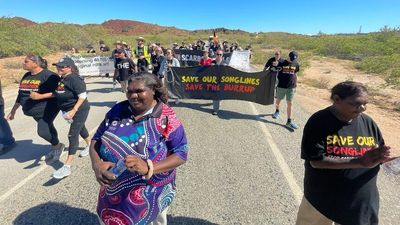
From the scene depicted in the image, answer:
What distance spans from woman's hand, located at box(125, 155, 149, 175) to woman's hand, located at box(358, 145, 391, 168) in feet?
4.84

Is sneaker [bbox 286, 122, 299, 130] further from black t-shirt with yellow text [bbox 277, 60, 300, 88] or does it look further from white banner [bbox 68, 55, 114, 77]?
white banner [bbox 68, 55, 114, 77]

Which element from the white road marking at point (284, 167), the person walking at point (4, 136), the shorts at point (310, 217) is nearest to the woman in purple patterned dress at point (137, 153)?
the shorts at point (310, 217)

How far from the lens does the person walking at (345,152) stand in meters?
2.22

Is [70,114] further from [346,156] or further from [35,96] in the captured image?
[346,156]

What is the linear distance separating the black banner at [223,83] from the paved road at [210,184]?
1.76 metres

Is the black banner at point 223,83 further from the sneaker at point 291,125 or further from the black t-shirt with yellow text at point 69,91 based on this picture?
the black t-shirt with yellow text at point 69,91

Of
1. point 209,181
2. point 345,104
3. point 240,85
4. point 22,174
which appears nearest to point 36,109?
point 22,174

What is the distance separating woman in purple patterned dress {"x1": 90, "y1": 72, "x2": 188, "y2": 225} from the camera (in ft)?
6.82

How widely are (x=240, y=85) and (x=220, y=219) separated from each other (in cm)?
576

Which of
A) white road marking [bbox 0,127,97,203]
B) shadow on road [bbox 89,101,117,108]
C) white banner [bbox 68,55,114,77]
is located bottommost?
shadow on road [bbox 89,101,117,108]

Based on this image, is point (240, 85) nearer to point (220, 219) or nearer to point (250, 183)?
point (250, 183)

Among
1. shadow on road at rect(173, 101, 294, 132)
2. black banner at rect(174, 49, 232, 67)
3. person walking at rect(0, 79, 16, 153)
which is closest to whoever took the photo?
person walking at rect(0, 79, 16, 153)

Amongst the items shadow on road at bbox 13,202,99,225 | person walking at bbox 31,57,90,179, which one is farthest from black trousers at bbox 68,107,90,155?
shadow on road at bbox 13,202,99,225

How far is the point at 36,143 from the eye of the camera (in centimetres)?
630
